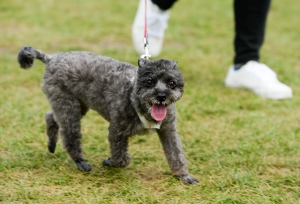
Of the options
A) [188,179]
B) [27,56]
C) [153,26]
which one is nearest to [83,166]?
[188,179]

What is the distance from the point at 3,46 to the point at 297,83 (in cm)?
391

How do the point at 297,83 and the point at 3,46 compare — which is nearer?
the point at 297,83

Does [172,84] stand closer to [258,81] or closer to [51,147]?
[51,147]

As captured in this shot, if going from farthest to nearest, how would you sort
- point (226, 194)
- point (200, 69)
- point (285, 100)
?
point (200, 69)
point (285, 100)
point (226, 194)

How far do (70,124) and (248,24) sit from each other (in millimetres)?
2635

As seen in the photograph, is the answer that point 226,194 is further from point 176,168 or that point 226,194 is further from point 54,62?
point 54,62

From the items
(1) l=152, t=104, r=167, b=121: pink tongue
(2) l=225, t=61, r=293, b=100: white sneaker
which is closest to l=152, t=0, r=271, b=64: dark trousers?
(2) l=225, t=61, r=293, b=100: white sneaker

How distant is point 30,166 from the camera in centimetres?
371

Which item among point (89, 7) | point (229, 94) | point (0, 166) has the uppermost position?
point (89, 7)

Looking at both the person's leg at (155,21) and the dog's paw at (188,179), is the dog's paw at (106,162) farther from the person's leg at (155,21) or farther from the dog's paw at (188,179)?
the person's leg at (155,21)

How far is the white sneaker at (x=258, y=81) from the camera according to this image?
210 inches

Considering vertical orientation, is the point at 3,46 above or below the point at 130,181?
above

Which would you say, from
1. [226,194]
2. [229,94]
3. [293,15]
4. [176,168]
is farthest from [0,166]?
[293,15]

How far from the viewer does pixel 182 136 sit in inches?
174
